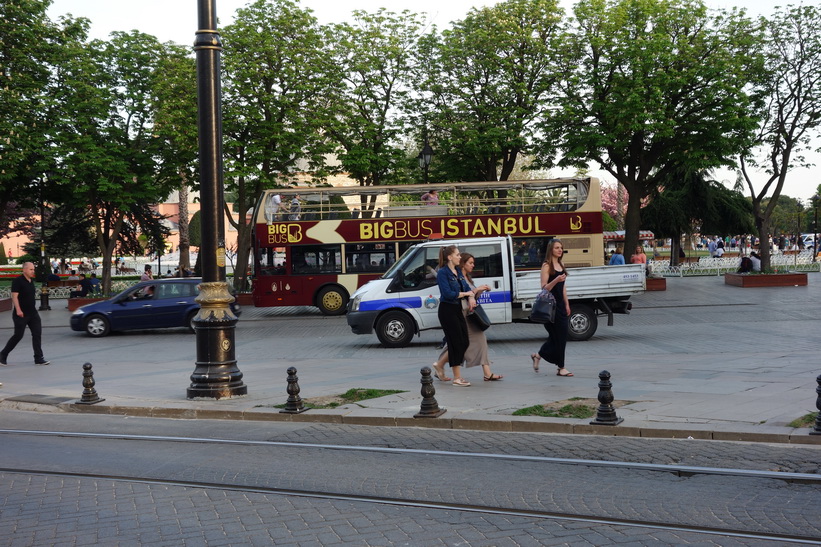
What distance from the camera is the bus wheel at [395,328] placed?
55.8 ft

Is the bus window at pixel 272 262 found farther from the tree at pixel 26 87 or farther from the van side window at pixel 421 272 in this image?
the van side window at pixel 421 272

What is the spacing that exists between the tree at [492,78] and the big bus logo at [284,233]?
8.41 meters

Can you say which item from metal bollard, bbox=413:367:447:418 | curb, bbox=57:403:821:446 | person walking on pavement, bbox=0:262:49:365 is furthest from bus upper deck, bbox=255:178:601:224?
metal bollard, bbox=413:367:447:418

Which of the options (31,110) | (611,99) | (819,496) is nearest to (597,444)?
(819,496)

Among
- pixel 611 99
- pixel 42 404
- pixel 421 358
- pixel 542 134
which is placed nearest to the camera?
pixel 42 404

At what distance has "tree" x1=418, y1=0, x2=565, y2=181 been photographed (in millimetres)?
31547

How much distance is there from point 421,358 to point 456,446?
726 centimetres

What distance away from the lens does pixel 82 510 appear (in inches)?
225

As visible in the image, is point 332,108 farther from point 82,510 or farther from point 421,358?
point 82,510

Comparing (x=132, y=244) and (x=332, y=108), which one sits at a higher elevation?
(x=332, y=108)

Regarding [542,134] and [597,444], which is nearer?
[597,444]

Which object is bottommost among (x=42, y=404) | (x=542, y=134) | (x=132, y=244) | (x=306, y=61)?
(x=42, y=404)

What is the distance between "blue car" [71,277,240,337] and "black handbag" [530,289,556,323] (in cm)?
1293

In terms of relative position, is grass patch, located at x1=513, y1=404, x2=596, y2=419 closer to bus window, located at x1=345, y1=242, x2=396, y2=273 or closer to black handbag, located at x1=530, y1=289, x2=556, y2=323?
black handbag, located at x1=530, y1=289, x2=556, y2=323
